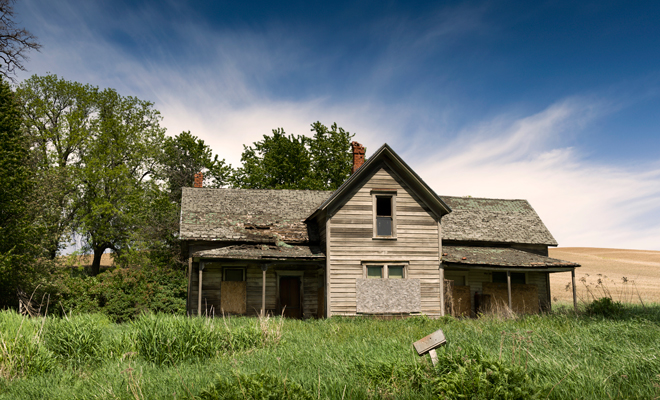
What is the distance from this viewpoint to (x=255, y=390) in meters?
5.07

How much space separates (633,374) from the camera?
5922 mm

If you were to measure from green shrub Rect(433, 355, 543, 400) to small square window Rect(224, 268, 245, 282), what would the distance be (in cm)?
1625

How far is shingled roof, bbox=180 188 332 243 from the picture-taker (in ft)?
67.9

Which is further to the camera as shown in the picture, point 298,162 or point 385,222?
point 298,162

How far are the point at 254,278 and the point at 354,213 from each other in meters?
5.52

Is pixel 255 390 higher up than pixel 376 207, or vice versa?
pixel 376 207

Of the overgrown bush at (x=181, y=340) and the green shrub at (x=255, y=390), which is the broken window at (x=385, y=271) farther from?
the green shrub at (x=255, y=390)

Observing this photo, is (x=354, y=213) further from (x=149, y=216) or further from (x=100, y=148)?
(x=100, y=148)

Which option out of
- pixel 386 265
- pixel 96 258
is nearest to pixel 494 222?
pixel 386 265

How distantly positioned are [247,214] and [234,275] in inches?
125

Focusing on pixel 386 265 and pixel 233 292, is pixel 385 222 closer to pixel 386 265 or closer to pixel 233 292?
pixel 386 265

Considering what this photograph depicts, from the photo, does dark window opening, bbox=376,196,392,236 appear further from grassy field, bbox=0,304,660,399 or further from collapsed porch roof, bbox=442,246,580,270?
grassy field, bbox=0,304,660,399

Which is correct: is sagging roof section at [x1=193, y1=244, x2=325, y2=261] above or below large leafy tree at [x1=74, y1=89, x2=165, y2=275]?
below

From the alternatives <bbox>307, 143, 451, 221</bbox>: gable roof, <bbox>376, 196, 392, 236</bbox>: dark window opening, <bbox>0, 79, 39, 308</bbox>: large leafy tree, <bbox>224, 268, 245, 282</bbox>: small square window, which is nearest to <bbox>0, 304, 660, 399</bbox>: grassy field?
<bbox>307, 143, 451, 221</bbox>: gable roof
